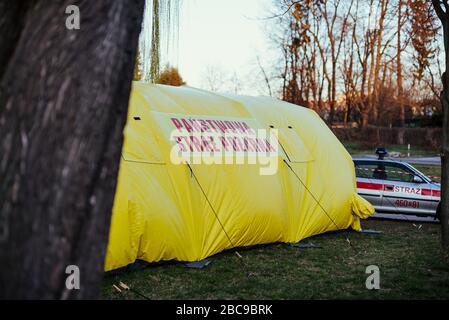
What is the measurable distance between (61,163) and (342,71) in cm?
4462

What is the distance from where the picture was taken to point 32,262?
2.17m

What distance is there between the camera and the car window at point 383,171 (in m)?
12.1

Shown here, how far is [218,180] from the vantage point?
8008mm

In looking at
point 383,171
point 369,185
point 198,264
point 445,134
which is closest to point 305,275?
point 198,264

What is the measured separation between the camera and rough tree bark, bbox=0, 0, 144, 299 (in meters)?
2.18

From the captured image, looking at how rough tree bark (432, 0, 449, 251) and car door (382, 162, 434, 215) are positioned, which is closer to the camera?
rough tree bark (432, 0, 449, 251)

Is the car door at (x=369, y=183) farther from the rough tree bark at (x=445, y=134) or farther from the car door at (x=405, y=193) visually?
the rough tree bark at (x=445, y=134)

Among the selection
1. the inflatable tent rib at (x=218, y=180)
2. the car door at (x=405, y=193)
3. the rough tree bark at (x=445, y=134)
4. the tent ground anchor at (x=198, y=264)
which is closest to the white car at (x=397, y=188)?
the car door at (x=405, y=193)

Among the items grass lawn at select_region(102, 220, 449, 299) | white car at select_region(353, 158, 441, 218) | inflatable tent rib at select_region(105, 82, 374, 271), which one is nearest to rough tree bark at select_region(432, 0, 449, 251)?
grass lawn at select_region(102, 220, 449, 299)

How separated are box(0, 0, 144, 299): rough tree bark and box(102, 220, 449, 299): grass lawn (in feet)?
12.6

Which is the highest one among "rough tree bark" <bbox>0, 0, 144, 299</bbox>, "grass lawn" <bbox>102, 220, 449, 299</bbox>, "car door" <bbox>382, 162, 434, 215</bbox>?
"rough tree bark" <bbox>0, 0, 144, 299</bbox>

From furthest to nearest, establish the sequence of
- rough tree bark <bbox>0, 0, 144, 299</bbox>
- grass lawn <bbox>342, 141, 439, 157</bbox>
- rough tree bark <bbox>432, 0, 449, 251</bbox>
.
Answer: grass lawn <bbox>342, 141, 439, 157</bbox>
rough tree bark <bbox>432, 0, 449, 251</bbox>
rough tree bark <bbox>0, 0, 144, 299</bbox>

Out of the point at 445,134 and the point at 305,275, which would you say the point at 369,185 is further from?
the point at 305,275

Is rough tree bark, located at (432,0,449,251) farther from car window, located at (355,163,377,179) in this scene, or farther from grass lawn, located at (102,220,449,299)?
car window, located at (355,163,377,179)
